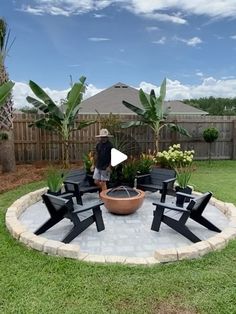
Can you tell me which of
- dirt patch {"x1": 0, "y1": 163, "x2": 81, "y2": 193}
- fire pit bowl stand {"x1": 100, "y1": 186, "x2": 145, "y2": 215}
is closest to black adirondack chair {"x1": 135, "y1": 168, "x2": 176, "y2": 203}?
fire pit bowl stand {"x1": 100, "y1": 186, "x2": 145, "y2": 215}

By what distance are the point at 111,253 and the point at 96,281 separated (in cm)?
93

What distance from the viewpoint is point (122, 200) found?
19.8ft

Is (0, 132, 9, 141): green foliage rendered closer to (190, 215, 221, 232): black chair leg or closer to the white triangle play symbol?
the white triangle play symbol

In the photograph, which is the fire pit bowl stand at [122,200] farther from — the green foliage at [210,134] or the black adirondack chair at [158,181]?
the green foliage at [210,134]

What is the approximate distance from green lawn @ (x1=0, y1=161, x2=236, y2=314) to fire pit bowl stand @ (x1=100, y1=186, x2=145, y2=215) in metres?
2.08

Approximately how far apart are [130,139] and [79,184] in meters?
6.78

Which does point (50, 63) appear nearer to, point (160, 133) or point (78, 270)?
point (160, 133)

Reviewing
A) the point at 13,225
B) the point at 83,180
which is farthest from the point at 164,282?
the point at 83,180

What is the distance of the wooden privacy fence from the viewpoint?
41.1 feet

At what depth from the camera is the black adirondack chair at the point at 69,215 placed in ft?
15.9

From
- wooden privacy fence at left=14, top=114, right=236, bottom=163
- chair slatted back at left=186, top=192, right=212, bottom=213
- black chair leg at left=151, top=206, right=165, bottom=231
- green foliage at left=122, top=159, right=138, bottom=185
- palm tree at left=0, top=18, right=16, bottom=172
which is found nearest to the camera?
chair slatted back at left=186, top=192, right=212, bottom=213

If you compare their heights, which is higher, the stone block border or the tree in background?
the tree in background

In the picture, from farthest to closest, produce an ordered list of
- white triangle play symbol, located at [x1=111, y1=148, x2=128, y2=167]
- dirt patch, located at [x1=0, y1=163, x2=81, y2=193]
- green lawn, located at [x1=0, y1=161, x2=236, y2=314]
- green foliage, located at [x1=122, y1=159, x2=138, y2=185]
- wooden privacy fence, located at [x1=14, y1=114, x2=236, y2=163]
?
→ wooden privacy fence, located at [x1=14, y1=114, x2=236, y2=163] → dirt patch, located at [x1=0, y1=163, x2=81, y2=193] → green foliage, located at [x1=122, y1=159, x2=138, y2=185] → white triangle play symbol, located at [x1=111, y1=148, x2=128, y2=167] → green lawn, located at [x1=0, y1=161, x2=236, y2=314]

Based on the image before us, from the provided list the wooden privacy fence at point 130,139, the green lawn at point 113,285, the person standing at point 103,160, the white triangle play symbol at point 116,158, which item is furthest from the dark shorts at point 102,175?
the wooden privacy fence at point 130,139
